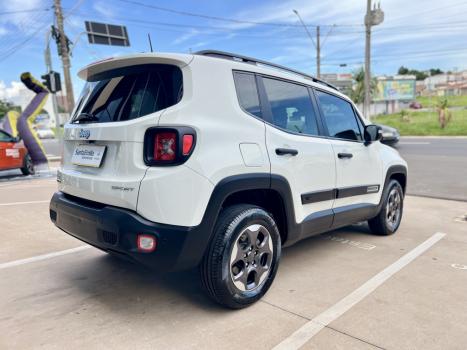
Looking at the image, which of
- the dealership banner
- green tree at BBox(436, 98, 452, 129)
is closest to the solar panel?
green tree at BBox(436, 98, 452, 129)

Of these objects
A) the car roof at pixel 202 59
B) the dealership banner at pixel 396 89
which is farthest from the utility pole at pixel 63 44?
the dealership banner at pixel 396 89

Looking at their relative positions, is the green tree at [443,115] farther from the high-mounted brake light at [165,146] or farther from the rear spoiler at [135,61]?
the high-mounted brake light at [165,146]

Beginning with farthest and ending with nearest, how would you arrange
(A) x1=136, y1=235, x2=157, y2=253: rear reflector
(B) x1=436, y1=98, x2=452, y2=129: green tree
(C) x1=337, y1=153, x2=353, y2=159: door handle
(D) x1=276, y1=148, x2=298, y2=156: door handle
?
(B) x1=436, y1=98, x2=452, y2=129: green tree → (C) x1=337, y1=153, x2=353, y2=159: door handle → (D) x1=276, y1=148, x2=298, y2=156: door handle → (A) x1=136, y1=235, x2=157, y2=253: rear reflector

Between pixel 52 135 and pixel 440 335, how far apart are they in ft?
163

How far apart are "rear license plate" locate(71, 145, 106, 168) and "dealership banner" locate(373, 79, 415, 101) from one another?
60156 millimetres

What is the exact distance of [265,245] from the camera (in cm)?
303

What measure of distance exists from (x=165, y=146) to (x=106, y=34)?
51.2 ft

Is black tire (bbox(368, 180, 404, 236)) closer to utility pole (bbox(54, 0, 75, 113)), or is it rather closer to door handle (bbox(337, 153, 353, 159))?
door handle (bbox(337, 153, 353, 159))

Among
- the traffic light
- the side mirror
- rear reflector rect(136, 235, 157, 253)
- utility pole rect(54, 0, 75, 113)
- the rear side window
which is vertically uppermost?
utility pole rect(54, 0, 75, 113)

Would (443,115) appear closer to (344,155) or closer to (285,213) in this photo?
(344,155)

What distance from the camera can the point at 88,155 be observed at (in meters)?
2.92

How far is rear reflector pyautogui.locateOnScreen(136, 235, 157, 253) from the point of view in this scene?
94.8 inches

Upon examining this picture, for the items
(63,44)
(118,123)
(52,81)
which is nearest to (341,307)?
(118,123)

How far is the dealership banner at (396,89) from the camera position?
190 ft
